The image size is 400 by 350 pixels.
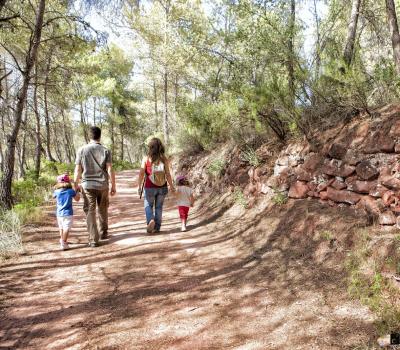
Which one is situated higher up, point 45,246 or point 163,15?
point 163,15

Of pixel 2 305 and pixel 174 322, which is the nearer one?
pixel 174 322

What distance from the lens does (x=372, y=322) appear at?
2893 millimetres

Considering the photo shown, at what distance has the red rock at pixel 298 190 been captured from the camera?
5465 mm

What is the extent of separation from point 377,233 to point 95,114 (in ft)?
97.6

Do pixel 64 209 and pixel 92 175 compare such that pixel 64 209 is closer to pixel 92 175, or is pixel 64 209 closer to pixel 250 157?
pixel 92 175

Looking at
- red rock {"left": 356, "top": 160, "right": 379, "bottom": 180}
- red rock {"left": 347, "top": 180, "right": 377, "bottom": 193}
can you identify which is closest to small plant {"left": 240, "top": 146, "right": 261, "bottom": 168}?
red rock {"left": 347, "top": 180, "right": 377, "bottom": 193}

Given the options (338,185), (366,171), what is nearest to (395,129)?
(366,171)

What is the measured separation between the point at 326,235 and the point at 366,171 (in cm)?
94

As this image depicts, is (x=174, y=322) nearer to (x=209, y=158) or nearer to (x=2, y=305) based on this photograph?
(x=2, y=305)

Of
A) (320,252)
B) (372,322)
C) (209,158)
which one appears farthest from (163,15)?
(372,322)

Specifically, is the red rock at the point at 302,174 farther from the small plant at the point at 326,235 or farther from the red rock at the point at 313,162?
the small plant at the point at 326,235

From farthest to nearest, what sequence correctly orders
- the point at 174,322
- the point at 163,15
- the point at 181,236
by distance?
the point at 163,15
the point at 181,236
the point at 174,322

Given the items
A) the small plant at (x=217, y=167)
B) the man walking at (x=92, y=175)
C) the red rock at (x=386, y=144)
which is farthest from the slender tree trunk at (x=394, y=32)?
the man walking at (x=92, y=175)

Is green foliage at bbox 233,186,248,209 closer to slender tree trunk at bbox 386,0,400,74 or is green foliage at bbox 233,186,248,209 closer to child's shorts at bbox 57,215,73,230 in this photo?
child's shorts at bbox 57,215,73,230
